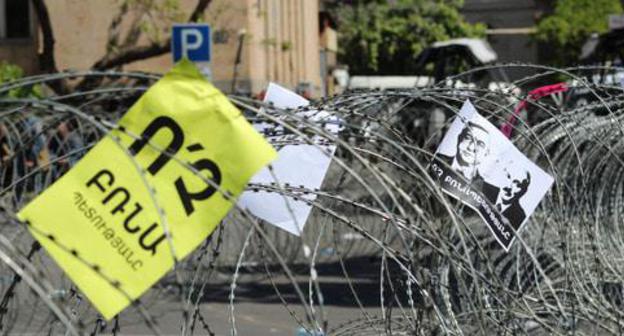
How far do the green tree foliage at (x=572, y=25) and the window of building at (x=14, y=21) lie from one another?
35.8 m

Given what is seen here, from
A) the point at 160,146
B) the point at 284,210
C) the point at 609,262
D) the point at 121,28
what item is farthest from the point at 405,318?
the point at 121,28

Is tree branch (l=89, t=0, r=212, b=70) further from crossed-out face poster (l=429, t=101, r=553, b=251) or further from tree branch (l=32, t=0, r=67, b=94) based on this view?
crossed-out face poster (l=429, t=101, r=553, b=251)

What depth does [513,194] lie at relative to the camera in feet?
19.1

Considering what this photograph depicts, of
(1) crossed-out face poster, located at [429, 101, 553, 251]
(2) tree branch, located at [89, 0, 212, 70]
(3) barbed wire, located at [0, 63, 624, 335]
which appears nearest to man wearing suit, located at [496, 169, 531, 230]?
(1) crossed-out face poster, located at [429, 101, 553, 251]

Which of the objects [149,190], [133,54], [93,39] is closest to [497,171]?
[149,190]

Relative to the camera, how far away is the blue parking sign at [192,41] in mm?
20000

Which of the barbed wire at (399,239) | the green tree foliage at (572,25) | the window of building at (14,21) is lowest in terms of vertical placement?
the green tree foliage at (572,25)

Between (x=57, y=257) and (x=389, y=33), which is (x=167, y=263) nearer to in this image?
(x=57, y=257)

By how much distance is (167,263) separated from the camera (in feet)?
12.7

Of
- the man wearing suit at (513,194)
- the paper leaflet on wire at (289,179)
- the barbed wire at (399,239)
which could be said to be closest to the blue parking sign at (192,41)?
the barbed wire at (399,239)

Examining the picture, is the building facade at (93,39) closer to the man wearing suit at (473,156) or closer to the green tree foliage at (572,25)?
the man wearing suit at (473,156)

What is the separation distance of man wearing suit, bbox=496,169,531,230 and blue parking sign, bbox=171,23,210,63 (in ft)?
47.2

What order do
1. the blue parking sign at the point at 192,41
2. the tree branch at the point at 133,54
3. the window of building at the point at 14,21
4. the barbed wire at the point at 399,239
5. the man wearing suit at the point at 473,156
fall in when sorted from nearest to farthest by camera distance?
the barbed wire at the point at 399,239 < the man wearing suit at the point at 473,156 < the blue parking sign at the point at 192,41 < the tree branch at the point at 133,54 < the window of building at the point at 14,21

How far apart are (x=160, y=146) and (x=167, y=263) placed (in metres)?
0.36
